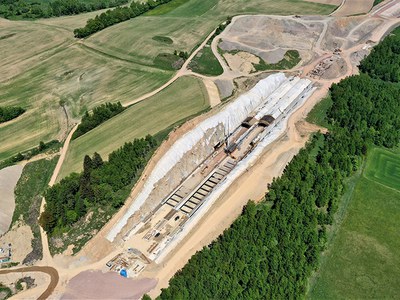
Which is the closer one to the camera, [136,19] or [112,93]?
[112,93]

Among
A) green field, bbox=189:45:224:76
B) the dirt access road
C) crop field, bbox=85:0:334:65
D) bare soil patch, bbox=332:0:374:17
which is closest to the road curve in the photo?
the dirt access road

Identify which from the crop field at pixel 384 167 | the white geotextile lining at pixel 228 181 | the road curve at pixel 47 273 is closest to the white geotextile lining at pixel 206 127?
the white geotextile lining at pixel 228 181

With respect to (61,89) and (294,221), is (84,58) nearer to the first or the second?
(61,89)

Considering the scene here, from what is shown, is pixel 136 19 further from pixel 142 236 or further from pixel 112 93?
pixel 142 236

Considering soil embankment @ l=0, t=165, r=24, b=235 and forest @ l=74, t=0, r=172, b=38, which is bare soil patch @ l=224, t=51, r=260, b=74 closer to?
forest @ l=74, t=0, r=172, b=38

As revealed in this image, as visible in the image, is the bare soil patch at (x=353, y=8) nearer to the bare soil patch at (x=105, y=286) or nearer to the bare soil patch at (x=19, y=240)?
the bare soil patch at (x=105, y=286)

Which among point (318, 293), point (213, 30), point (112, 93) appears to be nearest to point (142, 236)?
point (318, 293)

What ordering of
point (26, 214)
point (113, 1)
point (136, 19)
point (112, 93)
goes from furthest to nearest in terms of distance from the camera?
point (113, 1), point (136, 19), point (112, 93), point (26, 214)
